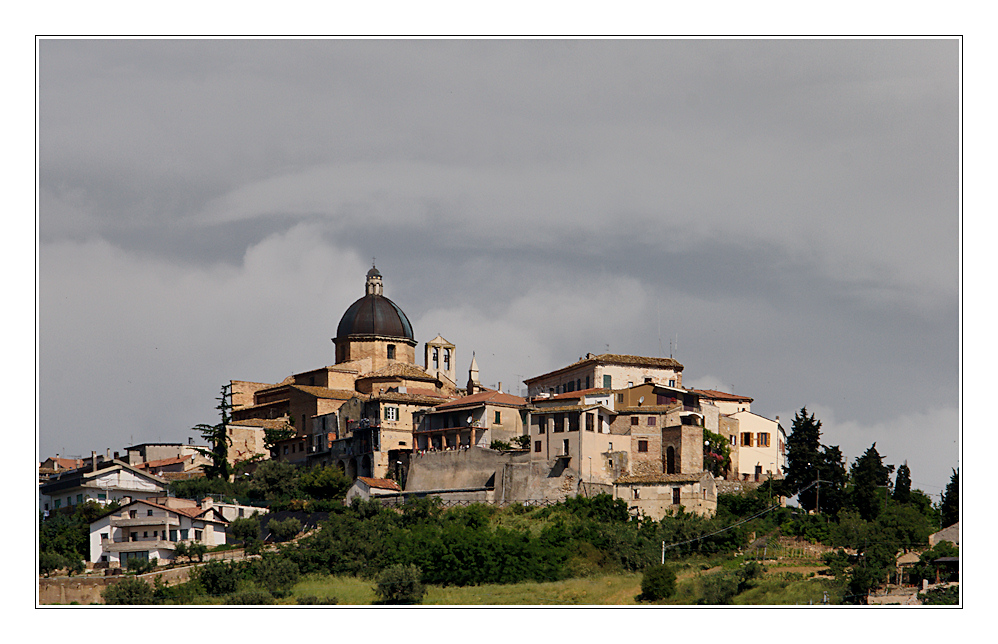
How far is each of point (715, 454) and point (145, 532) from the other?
27.1 m

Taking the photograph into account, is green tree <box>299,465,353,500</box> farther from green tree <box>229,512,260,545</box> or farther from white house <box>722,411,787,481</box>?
white house <box>722,411,787,481</box>

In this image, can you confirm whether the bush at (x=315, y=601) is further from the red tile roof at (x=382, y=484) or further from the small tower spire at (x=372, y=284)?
the small tower spire at (x=372, y=284)

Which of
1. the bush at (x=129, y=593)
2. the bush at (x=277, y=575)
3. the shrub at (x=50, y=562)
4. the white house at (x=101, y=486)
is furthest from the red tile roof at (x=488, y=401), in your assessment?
the shrub at (x=50, y=562)

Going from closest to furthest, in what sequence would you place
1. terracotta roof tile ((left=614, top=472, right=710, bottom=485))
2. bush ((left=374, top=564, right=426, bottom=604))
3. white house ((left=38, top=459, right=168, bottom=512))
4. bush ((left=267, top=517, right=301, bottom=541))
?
bush ((left=374, top=564, right=426, bottom=604)) < bush ((left=267, top=517, right=301, bottom=541)) < terracotta roof tile ((left=614, top=472, right=710, bottom=485)) < white house ((left=38, top=459, right=168, bottom=512))

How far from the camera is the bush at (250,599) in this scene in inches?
2447

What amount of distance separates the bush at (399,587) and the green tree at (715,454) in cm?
1807

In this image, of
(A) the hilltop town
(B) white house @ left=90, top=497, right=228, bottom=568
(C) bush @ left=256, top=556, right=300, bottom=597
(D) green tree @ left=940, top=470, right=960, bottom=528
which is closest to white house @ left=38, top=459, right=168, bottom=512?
(A) the hilltop town

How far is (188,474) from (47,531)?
1406 cm

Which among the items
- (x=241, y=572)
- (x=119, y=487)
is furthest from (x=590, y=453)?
(x=119, y=487)

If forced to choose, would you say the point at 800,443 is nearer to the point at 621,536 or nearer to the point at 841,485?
the point at 841,485

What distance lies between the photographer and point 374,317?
96.2m

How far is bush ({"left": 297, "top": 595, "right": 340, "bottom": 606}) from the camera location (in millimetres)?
62125

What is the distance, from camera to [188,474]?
84.8 meters

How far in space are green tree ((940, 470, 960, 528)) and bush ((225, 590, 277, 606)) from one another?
97.3 ft
